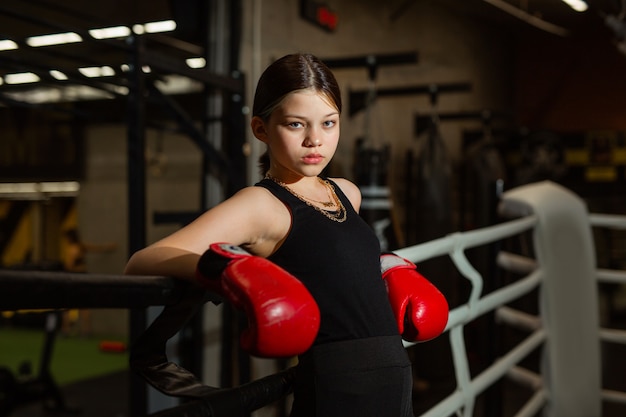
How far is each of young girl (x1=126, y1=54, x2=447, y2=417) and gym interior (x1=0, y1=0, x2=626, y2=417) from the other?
1286 mm

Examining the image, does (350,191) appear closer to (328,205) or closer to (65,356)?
(328,205)

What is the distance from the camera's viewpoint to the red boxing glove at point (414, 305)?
3.22 feet

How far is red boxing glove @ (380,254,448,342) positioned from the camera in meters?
0.98

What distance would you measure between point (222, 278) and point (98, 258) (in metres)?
7.04

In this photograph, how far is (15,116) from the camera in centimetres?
720

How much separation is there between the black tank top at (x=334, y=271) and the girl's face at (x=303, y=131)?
57mm

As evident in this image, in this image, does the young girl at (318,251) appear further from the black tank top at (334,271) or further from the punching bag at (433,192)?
the punching bag at (433,192)

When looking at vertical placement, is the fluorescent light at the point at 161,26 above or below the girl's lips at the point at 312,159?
above

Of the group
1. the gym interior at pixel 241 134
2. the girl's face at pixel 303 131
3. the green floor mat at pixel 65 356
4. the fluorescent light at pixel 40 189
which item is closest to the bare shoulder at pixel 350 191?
the girl's face at pixel 303 131

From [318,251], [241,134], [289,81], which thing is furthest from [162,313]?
[241,134]

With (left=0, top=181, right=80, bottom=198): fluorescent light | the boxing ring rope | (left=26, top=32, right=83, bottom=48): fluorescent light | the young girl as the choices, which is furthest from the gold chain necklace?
(left=0, top=181, right=80, bottom=198): fluorescent light

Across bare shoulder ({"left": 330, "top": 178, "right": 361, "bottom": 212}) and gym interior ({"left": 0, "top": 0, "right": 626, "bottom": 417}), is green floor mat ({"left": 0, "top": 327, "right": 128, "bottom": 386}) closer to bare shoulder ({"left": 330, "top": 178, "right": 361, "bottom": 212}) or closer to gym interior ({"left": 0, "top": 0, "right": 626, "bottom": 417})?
gym interior ({"left": 0, "top": 0, "right": 626, "bottom": 417})

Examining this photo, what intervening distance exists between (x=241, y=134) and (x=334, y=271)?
2.76 m

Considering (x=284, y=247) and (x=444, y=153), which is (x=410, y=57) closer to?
(x=444, y=153)
